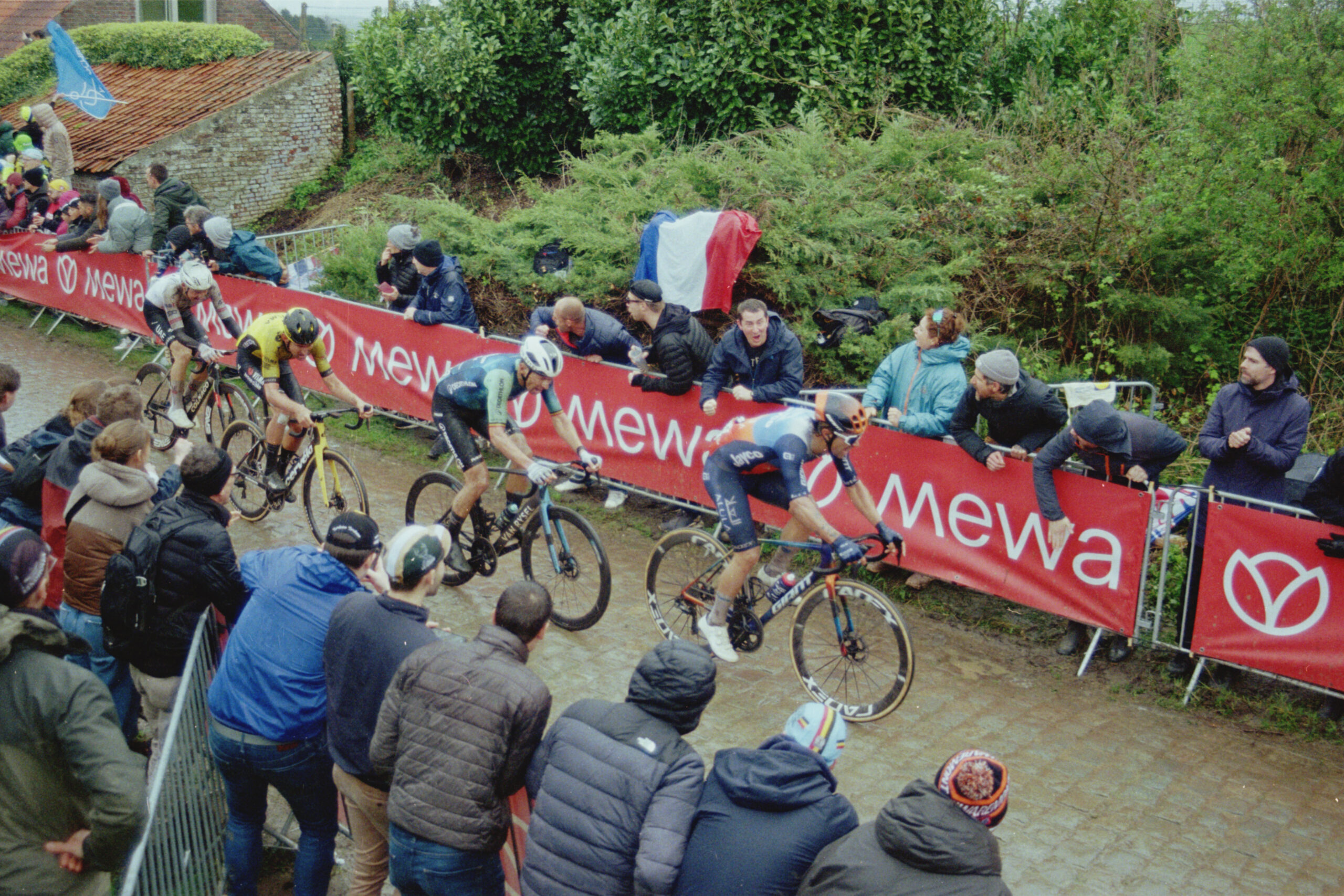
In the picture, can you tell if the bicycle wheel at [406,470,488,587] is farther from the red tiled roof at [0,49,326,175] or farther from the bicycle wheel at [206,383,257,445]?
the red tiled roof at [0,49,326,175]

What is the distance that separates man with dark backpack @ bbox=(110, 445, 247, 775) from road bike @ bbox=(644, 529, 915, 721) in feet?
9.68

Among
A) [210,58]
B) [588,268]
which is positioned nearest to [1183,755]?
[588,268]

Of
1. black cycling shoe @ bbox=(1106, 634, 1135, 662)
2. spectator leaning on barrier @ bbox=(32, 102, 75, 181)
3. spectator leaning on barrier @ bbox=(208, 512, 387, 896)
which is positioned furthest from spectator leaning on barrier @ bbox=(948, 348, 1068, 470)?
spectator leaning on barrier @ bbox=(32, 102, 75, 181)

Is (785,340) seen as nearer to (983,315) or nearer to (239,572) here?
(983,315)

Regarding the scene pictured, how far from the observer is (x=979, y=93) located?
14.2 metres

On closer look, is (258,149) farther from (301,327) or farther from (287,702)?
(287,702)

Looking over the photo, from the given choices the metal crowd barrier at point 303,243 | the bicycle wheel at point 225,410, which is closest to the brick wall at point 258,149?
the metal crowd barrier at point 303,243

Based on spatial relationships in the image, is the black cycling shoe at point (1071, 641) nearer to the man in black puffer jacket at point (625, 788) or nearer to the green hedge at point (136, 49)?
the man in black puffer jacket at point (625, 788)

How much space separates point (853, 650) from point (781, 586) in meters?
0.58

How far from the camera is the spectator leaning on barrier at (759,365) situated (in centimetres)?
816

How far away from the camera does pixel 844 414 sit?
5.86 m

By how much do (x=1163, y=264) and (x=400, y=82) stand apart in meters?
11.8

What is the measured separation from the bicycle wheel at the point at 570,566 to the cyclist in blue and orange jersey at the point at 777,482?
807 mm

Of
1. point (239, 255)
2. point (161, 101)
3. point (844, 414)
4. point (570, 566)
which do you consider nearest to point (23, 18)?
point (161, 101)
